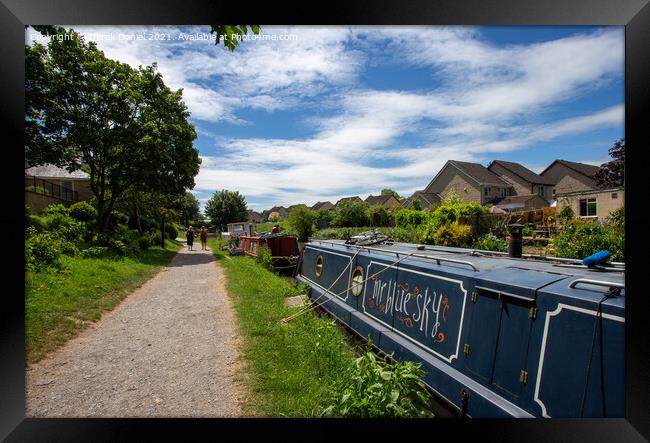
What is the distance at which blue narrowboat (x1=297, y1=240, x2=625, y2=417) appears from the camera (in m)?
1.97

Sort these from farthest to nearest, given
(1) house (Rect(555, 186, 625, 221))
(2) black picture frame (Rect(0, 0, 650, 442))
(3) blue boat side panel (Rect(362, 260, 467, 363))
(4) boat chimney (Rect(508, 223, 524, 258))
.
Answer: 1. (1) house (Rect(555, 186, 625, 221))
2. (4) boat chimney (Rect(508, 223, 524, 258))
3. (3) blue boat side panel (Rect(362, 260, 467, 363))
4. (2) black picture frame (Rect(0, 0, 650, 442))

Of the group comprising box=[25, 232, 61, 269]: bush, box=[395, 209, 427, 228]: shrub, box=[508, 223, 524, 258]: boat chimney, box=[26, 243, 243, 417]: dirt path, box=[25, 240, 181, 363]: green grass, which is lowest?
box=[26, 243, 243, 417]: dirt path

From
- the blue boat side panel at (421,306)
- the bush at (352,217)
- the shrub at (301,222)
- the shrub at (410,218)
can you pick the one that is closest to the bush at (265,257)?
the blue boat side panel at (421,306)

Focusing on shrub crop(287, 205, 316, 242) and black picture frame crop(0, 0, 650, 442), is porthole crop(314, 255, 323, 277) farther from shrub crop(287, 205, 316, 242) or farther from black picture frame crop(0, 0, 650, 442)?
shrub crop(287, 205, 316, 242)

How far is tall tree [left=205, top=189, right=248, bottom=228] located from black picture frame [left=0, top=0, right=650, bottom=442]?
2050cm

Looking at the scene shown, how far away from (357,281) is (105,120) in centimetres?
1053

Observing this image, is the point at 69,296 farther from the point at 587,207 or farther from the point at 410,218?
the point at 587,207

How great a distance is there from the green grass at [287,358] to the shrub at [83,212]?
37.1 ft

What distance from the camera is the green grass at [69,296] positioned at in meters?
4.27

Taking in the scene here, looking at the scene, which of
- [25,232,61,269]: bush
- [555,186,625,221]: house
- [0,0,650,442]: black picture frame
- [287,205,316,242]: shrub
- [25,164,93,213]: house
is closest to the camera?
[0,0,650,442]: black picture frame

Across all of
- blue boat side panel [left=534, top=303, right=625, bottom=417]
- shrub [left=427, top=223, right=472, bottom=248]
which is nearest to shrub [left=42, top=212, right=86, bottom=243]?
blue boat side panel [left=534, top=303, right=625, bottom=417]
